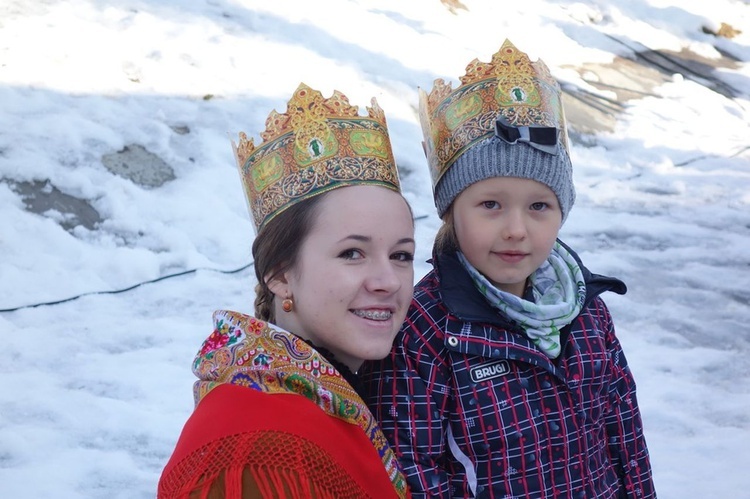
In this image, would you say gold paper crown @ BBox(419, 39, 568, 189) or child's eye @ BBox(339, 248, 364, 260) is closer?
child's eye @ BBox(339, 248, 364, 260)

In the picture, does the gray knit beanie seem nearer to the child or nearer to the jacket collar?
the child

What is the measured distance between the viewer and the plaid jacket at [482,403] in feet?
6.03

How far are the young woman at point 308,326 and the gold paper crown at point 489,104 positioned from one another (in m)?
0.23

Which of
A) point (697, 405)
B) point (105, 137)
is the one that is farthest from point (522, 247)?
point (105, 137)

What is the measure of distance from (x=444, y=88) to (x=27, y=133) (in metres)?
3.00

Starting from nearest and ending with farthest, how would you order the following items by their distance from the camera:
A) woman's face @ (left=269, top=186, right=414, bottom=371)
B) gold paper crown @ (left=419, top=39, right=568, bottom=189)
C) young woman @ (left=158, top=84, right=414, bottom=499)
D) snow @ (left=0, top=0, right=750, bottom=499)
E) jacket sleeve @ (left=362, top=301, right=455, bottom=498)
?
young woman @ (left=158, top=84, right=414, bottom=499), woman's face @ (left=269, top=186, right=414, bottom=371), jacket sleeve @ (left=362, top=301, right=455, bottom=498), gold paper crown @ (left=419, top=39, right=568, bottom=189), snow @ (left=0, top=0, right=750, bottom=499)

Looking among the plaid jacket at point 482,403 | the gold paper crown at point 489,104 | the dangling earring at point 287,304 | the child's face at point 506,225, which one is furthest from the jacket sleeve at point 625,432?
the dangling earring at point 287,304

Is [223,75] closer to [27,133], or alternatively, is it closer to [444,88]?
[27,133]

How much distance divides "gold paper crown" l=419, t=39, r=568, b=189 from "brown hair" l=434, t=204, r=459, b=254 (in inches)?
3.7

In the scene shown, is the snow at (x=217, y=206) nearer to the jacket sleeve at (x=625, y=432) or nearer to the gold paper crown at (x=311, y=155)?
the jacket sleeve at (x=625, y=432)

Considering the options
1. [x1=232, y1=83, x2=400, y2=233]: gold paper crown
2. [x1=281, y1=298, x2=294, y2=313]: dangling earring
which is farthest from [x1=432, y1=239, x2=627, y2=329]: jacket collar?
[x1=281, y1=298, x2=294, y2=313]: dangling earring

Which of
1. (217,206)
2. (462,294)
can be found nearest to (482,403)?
(462,294)

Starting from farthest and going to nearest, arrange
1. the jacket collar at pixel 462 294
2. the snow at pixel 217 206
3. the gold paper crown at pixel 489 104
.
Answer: the snow at pixel 217 206 < the gold paper crown at pixel 489 104 < the jacket collar at pixel 462 294

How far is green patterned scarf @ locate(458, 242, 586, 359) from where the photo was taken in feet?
6.42
